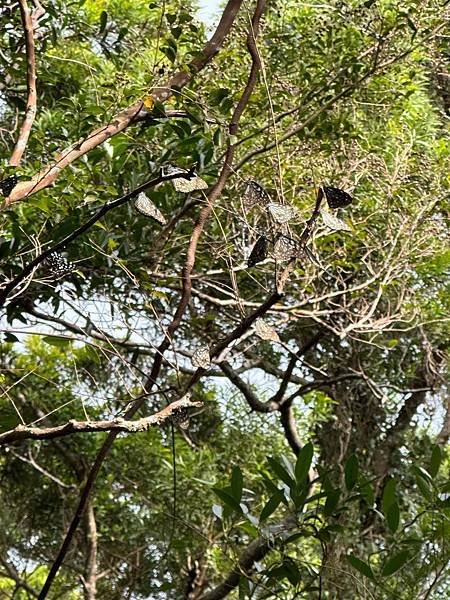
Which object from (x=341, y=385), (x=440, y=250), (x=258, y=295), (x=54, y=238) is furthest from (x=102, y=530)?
(x=54, y=238)

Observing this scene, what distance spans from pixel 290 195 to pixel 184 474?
1.24 meters

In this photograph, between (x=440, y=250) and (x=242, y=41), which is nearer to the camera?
(x=242, y=41)

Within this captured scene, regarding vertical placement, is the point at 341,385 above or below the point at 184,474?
above

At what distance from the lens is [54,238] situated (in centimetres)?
152

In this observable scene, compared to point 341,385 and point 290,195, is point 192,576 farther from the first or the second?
point 290,195

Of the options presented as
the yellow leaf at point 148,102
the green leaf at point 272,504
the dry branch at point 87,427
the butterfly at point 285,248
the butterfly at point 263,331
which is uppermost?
the yellow leaf at point 148,102

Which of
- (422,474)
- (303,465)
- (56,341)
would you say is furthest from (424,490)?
(56,341)

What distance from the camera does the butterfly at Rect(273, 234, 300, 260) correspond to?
2.53 feet

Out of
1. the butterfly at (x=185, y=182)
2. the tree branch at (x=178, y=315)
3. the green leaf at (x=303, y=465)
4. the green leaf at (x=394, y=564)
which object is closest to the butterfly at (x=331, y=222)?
the butterfly at (x=185, y=182)

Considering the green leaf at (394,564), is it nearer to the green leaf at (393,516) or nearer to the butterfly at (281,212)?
the green leaf at (393,516)

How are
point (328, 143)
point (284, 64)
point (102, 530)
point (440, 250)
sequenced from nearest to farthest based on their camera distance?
point (328, 143) → point (284, 64) → point (440, 250) → point (102, 530)

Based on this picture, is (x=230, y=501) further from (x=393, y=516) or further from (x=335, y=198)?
(x=335, y=198)

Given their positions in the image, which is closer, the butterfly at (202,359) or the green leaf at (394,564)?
the butterfly at (202,359)

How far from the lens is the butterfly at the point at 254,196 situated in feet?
2.63
